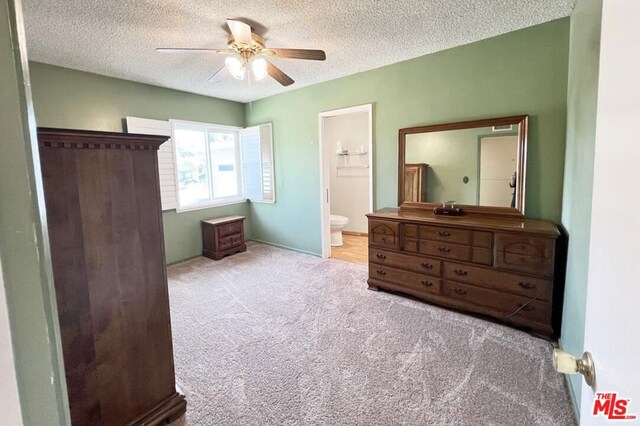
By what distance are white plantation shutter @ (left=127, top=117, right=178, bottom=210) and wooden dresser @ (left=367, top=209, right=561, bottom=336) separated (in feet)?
9.51

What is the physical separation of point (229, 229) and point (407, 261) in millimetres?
2851

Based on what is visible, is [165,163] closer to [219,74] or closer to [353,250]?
[219,74]

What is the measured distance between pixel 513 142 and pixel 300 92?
2.89 meters

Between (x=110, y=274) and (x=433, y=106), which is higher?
(x=433, y=106)

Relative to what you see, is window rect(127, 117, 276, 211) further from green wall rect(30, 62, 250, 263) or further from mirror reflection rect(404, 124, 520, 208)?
mirror reflection rect(404, 124, 520, 208)

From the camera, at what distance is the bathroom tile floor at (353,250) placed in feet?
14.7

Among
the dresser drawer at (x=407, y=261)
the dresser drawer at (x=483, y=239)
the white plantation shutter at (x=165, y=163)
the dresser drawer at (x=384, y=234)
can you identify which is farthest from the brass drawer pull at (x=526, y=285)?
the white plantation shutter at (x=165, y=163)

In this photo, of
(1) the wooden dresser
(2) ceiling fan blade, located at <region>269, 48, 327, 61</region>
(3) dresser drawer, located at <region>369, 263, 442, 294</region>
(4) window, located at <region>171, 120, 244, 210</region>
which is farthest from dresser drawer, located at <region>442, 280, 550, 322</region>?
(4) window, located at <region>171, 120, 244, 210</region>

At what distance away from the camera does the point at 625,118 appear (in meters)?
0.49

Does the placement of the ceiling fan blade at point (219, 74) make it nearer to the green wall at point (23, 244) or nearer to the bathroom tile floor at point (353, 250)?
the green wall at point (23, 244)

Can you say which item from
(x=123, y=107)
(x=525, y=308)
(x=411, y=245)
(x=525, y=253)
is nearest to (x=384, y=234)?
(x=411, y=245)

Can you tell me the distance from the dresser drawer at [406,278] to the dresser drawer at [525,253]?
0.60 m

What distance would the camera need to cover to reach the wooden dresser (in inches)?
90.2

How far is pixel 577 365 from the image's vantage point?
643mm
